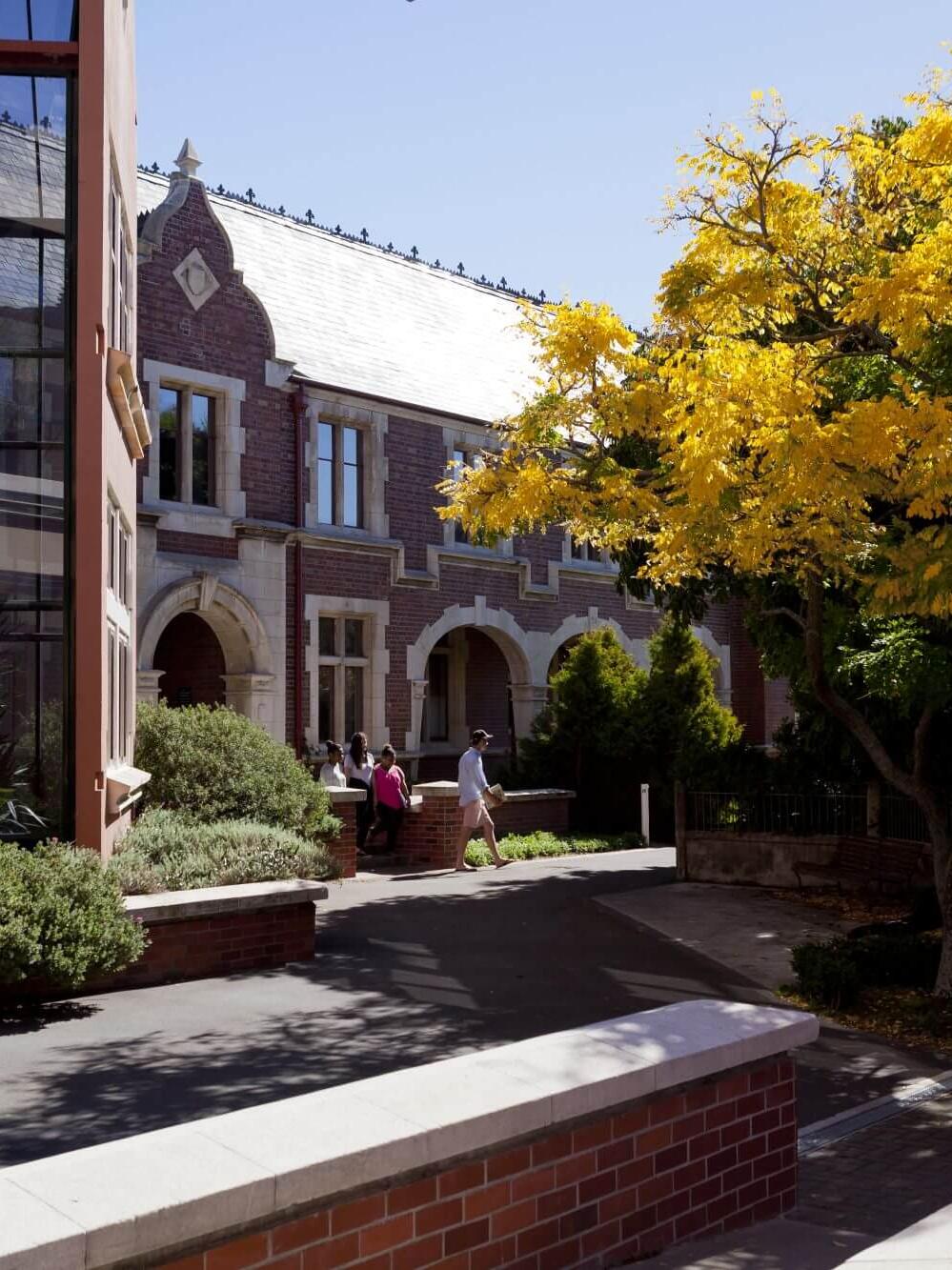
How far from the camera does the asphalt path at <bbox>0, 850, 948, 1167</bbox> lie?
700cm

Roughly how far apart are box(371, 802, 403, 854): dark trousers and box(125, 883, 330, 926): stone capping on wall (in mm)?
7610

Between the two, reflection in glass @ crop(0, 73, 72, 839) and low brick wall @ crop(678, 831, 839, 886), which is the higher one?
reflection in glass @ crop(0, 73, 72, 839)

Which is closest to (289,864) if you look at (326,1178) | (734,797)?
(734,797)

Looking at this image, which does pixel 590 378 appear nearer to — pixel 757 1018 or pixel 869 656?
pixel 869 656

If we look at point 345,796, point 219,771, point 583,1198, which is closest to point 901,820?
point 345,796

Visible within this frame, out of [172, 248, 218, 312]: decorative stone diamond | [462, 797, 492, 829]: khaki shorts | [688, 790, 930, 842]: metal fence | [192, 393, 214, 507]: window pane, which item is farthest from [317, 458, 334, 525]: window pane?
[688, 790, 930, 842]: metal fence

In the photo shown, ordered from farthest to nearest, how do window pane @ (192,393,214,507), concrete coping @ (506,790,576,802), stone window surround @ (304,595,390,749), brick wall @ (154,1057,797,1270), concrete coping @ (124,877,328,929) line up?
stone window surround @ (304,595,390,749)
concrete coping @ (506,790,576,802)
window pane @ (192,393,214,507)
concrete coping @ (124,877,328,929)
brick wall @ (154,1057,797,1270)

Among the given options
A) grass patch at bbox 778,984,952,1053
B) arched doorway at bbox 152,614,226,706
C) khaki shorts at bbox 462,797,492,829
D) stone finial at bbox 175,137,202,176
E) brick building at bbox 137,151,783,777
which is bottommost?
grass patch at bbox 778,984,952,1053

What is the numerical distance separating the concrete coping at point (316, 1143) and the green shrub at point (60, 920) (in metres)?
4.86

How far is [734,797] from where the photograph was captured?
1706 centimetres

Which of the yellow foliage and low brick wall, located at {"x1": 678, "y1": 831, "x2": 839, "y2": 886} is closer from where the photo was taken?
the yellow foliage

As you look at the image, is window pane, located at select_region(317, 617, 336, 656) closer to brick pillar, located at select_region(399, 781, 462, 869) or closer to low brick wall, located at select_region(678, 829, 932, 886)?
brick pillar, located at select_region(399, 781, 462, 869)

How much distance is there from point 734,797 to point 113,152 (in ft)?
32.7

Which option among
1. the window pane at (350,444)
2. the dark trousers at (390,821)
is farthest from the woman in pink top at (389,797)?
the window pane at (350,444)
